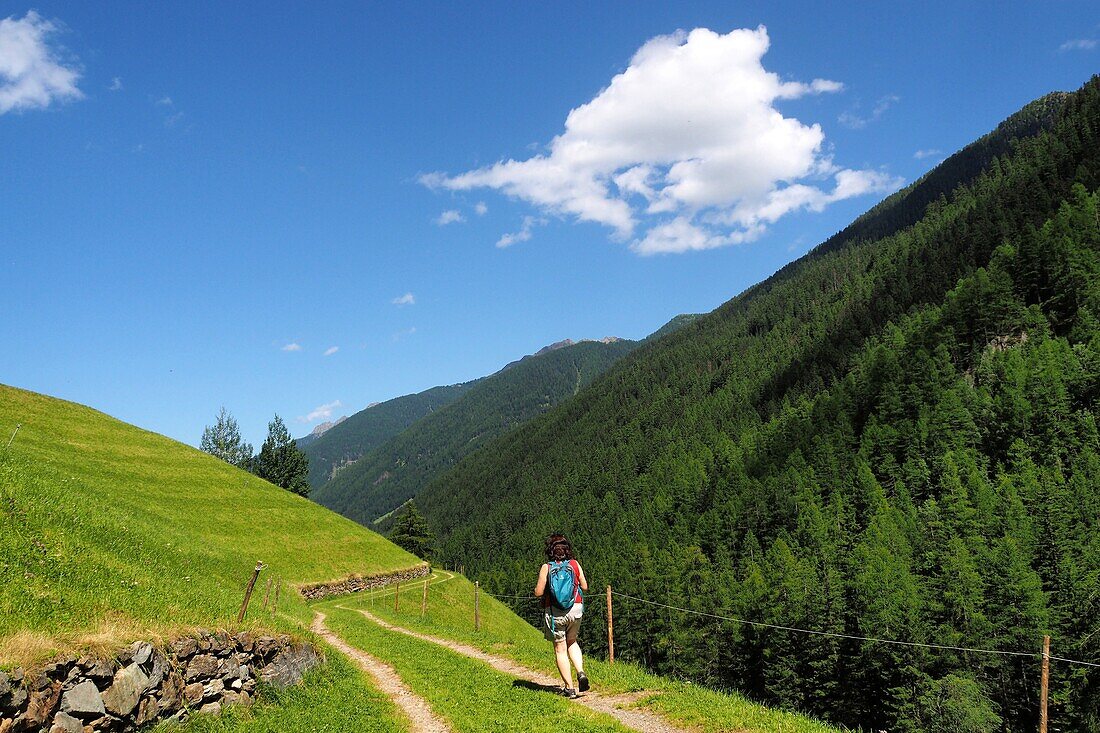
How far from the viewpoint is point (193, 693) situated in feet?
38.7

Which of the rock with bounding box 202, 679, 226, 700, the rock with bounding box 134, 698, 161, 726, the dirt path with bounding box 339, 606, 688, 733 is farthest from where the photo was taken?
the rock with bounding box 202, 679, 226, 700

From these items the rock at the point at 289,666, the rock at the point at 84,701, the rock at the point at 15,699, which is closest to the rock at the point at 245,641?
the rock at the point at 289,666

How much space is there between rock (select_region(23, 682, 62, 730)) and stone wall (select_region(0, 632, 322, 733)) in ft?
0.04

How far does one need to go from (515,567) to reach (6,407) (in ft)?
464

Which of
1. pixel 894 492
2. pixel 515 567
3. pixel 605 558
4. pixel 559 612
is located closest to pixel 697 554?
pixel 605 558

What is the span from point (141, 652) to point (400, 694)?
749 centimetres

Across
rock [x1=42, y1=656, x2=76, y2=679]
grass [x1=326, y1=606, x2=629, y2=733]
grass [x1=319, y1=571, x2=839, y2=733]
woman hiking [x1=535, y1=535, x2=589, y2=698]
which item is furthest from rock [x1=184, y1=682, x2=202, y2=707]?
grass [x1=319, y1=571, x2=839, y2=733]

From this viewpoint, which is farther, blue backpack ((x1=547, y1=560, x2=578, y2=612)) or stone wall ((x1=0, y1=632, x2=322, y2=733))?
blue backpack ((x1=547, y1=560, x2=578, y2=612))

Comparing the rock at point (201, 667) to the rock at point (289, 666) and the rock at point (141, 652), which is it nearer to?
the rock at point (141, 652)

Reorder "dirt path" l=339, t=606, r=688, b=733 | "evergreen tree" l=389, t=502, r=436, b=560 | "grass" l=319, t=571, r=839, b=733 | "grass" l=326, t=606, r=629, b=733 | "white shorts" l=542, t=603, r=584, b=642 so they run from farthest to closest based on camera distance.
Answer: "evergreen tree" l=389, t=502, r=436, b=560, "white shorts" l=542, t=603, r=584, b=642, "grass" l=326, t=606, r=629, b=733, "dirt path" l=339, t=606, r=688, b=733, "grass" l=319, t=571, r=839, b=733

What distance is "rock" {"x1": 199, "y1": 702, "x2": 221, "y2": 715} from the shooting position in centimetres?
1187

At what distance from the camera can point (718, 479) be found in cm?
17562

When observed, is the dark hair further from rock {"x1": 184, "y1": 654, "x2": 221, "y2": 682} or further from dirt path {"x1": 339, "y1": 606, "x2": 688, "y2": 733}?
rock {"x1": 184, "y1": 654, "x2": 221, "y2": 682}

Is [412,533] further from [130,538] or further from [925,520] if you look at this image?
[130,538]
